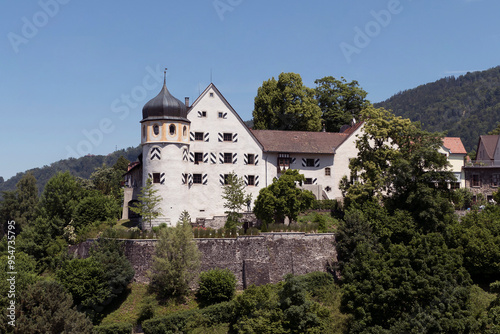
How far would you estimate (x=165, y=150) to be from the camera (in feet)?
173

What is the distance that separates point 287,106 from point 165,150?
21.2 metres

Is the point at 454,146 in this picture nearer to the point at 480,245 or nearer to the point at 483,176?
the point at 483,176

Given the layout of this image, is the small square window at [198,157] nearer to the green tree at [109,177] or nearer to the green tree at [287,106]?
the green tree at [287,106]

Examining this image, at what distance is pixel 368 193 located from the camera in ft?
171

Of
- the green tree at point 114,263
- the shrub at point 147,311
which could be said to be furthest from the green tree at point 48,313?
the shrub at point 147,311

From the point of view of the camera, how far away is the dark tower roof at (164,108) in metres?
52.5

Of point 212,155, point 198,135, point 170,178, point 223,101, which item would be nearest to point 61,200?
point 170,178

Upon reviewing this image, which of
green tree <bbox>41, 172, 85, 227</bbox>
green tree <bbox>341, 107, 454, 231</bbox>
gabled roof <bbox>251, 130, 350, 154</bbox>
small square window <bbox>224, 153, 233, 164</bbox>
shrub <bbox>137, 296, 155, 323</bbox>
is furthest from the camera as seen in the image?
gabled roof <bbox>251, 130, 350, 154</bbox>

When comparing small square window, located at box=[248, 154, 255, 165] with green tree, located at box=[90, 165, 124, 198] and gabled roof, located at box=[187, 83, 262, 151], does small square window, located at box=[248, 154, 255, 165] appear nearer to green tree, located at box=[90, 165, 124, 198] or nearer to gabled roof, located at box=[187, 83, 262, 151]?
gabled roof, located at box=[187, 83, 262, 151]

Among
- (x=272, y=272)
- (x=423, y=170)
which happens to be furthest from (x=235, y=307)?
(x=423, y=170)

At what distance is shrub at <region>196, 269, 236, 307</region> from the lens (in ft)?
142

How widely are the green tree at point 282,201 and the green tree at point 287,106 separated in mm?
17456

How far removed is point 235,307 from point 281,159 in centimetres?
2049

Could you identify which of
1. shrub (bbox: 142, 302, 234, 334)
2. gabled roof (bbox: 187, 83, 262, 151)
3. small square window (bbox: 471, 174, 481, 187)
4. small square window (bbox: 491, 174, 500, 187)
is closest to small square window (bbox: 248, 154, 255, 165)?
gabled roof (bbox: 187, 83, 262, 151)
